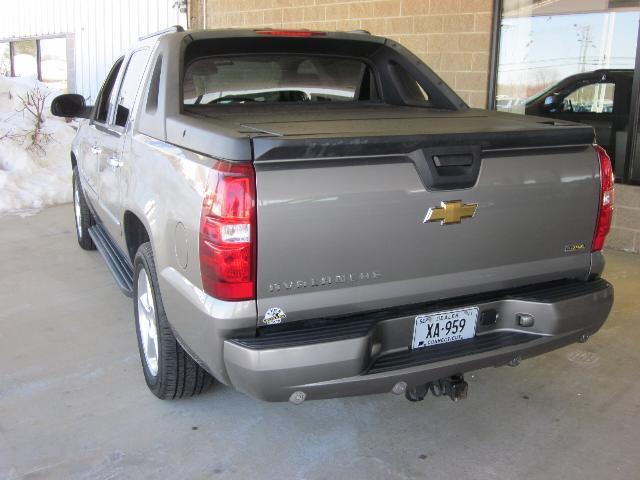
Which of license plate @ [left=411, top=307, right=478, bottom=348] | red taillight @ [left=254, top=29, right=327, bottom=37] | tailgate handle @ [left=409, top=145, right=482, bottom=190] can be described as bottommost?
license plate @ [left=411, top=307, right=478, bottom=348]

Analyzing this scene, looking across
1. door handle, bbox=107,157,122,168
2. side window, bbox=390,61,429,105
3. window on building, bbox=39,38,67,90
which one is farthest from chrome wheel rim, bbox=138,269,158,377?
window on building, bbox=39,38,67,90

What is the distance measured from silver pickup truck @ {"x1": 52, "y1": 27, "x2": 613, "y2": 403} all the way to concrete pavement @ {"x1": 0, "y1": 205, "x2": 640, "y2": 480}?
0.90 feet

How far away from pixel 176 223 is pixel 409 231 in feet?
3.13

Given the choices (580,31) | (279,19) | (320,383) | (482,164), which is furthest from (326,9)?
(320,383)

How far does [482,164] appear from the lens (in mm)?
2670

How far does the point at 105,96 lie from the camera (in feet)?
16.3

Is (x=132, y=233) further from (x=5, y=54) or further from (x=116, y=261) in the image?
(x=5, y=54)

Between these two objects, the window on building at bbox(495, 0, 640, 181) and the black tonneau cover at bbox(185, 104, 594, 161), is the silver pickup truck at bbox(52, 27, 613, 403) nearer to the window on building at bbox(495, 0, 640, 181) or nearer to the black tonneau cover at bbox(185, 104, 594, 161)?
the black tonneau cover at bbox(185, 104, 594, 161)

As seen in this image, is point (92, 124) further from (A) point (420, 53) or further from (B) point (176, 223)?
(A) point (420, 53)

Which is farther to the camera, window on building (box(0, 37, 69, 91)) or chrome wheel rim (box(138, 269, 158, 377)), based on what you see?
window on building (box(0, 37, 69, 91))

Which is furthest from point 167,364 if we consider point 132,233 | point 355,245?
point 355,245

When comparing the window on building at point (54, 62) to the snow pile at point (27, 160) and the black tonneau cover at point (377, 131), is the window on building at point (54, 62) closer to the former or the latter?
the snow pile at point (27, 160)

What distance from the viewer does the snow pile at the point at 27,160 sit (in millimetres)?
8211

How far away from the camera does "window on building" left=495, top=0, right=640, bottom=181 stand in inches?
250
